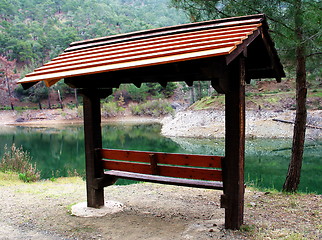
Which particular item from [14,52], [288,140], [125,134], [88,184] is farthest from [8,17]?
[88,184]

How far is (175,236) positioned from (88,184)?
5.17 feet

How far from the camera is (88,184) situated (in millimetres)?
4328

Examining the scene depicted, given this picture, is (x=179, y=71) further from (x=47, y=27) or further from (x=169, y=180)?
(x=47, y=27)

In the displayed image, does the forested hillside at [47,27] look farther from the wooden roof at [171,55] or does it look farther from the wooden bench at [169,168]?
the wooden bench at [169,168]

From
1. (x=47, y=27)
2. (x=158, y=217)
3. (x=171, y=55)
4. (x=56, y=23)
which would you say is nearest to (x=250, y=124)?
(x=158, y=217)

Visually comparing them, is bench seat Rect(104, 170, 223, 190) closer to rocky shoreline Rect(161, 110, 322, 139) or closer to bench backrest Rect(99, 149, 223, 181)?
bench backrest Rect(99, 149, 223, 181)

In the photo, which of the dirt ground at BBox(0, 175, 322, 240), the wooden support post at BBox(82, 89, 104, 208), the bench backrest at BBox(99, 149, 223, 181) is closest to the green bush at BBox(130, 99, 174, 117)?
the dirt ground at BBox(0, 175, 322, 240)

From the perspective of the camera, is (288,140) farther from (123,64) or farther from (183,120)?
(123,64)

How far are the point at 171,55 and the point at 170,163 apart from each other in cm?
145

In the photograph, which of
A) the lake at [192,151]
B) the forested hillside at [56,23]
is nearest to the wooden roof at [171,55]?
the lake at [192,151]

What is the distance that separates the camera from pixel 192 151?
13844mm

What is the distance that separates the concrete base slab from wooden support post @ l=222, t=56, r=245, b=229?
1.71 metres

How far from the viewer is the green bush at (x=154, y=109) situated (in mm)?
30036

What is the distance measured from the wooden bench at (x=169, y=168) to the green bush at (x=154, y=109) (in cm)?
2534
